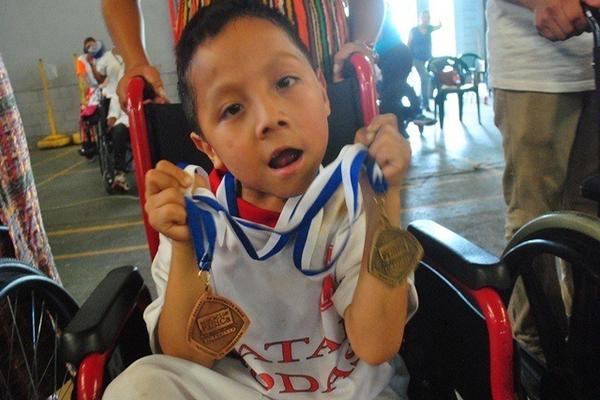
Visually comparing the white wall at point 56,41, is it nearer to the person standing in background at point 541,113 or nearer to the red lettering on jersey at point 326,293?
the person standing in background at point 541,113

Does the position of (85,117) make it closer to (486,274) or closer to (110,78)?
(110,78)

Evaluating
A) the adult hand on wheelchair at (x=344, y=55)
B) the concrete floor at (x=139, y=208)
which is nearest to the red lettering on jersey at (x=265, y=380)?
the adult hand on wheelchair at (x=344, y=55)

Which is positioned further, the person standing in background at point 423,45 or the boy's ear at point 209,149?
the person standing in background at point 423,45

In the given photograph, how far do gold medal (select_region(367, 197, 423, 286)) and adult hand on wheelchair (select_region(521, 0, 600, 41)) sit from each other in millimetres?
668

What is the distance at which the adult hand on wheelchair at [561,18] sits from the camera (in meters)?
1.02

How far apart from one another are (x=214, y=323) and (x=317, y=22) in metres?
0.64

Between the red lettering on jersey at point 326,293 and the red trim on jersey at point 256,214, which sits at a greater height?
the red trim on jersey at point 256,214

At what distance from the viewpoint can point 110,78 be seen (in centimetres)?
557

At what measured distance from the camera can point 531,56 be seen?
1296 millimetres


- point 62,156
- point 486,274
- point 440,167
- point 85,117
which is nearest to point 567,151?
point 486,274

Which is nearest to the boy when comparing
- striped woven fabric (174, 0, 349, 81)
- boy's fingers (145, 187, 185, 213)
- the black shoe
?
boy's fingers (145, 187, 185, 213)

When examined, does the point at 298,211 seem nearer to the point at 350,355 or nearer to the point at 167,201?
the point at 167,201

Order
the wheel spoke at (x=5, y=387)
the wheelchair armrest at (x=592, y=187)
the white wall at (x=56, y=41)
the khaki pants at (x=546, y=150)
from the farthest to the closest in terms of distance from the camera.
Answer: the white wall at (x=56, y=41)
the khaki pants at (x=546, y=150)
the wheel spoke at (x=5, y=387)
the wheelchair armrest at (x=592, y=187)

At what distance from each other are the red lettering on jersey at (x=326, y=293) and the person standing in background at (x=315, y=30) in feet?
1.43
